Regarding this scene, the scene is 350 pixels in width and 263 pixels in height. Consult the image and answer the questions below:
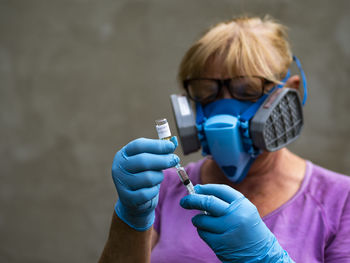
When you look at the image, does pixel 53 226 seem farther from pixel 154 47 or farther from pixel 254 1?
pixel 254 1

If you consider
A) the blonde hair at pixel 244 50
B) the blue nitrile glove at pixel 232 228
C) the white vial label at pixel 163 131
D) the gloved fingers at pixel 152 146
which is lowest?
the blue nitrile glove at pixel 232 228

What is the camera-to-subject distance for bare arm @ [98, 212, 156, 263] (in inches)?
50.3

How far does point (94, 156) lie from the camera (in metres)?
3.13

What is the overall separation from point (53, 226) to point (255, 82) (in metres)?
2.53

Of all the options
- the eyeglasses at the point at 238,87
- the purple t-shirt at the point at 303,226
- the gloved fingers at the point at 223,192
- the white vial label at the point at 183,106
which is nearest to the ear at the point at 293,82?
the eyeglasses at the point at 238,87

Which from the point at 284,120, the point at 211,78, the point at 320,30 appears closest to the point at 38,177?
the point at 211,78

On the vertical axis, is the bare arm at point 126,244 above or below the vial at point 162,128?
below

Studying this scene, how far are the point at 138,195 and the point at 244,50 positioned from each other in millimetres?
798

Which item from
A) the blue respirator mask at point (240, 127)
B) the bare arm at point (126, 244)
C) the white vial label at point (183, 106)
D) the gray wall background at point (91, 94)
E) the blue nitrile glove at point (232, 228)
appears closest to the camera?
the blue nitrile glove at point (232, 228)

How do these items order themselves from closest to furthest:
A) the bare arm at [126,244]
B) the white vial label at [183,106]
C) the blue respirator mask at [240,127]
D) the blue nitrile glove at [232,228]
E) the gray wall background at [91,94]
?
the blue nitrile glove at [232,228], the bare arm at [126,244], the blue respirator mask at [240,127], the white vial label at [183,106], the gray wall background at [91,94]

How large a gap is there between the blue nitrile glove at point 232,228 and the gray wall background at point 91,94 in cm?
203

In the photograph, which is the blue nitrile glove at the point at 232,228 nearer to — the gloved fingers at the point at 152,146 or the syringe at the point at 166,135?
the syringe at the point at 166,135

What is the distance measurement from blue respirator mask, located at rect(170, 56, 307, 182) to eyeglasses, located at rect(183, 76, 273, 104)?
0.09 feet

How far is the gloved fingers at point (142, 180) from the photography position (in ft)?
3.63
